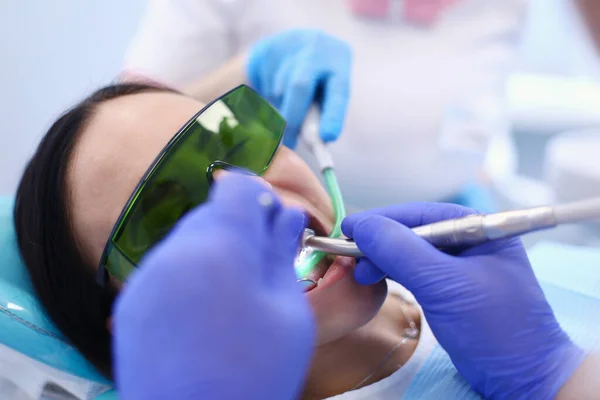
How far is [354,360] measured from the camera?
943 mm

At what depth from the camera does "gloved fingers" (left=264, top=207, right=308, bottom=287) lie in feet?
1.81

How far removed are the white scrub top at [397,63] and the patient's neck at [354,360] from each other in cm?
57

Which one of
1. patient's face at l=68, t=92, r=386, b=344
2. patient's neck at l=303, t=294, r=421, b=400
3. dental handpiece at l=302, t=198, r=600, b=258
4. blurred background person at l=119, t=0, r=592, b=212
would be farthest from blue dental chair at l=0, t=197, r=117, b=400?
blurred background person at l=119, t=0, r=592, b=212

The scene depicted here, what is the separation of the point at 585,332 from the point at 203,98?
0.90 metres

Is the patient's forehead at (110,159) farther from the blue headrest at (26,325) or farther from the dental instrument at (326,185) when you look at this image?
the dental instrument at (326,185)

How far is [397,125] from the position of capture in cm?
142

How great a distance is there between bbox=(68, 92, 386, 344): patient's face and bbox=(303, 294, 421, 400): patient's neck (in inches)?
4.0

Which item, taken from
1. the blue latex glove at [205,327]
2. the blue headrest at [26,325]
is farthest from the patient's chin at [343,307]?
the blue headrest at [26,325]

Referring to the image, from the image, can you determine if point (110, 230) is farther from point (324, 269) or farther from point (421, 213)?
point (421, 213)

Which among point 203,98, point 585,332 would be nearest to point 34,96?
point 203,98

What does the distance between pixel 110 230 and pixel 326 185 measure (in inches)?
15.6

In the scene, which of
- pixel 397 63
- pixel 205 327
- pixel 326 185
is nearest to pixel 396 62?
pixel 397 63

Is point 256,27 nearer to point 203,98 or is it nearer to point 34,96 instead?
point 203,98

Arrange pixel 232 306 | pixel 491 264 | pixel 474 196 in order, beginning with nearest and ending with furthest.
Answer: pixel 232 306 → pixel 491 264 → pixel 474 196
